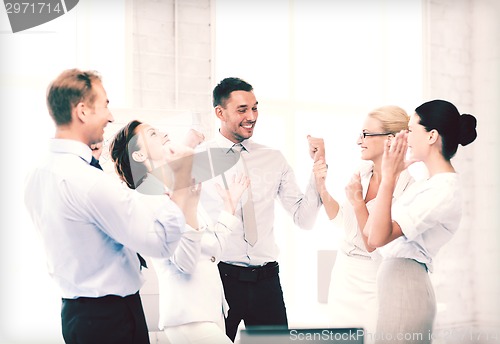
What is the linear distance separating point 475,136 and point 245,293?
1333mm

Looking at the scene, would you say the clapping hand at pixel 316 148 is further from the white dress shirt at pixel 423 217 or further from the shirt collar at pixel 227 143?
the white dress shirt at pixel 423 217

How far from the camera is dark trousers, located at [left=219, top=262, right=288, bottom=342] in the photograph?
8.80 feet

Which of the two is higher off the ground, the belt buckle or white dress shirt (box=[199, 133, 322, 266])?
white dress shirt (box=[199, 133, 322, 266])

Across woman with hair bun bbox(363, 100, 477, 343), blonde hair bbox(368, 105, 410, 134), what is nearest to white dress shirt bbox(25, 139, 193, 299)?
woman with hair bun bbox(363, 100, 477, 343)

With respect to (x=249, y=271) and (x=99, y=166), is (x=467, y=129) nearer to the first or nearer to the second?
(x=249, y=271)

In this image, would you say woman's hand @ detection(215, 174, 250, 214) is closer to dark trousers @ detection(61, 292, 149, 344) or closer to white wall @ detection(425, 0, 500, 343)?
dark trousers @ detection(61, 292, 149, 344)

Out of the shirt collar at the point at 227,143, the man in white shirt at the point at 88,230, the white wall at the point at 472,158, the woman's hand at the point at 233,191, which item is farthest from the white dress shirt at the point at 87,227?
the white wall at the point at 472,158

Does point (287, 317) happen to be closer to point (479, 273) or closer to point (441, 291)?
point (441, 291)

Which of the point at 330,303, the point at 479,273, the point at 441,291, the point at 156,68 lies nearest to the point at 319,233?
the point at 330,303

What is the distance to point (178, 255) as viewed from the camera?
244 cm

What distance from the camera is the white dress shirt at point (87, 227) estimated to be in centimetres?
226

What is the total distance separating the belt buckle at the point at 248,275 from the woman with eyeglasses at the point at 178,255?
13 cm

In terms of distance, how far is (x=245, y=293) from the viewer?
8.92 feet

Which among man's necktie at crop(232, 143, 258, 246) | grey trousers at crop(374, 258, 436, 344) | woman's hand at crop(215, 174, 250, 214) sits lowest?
grey trousers at crop(374, 258, 436, 344)
